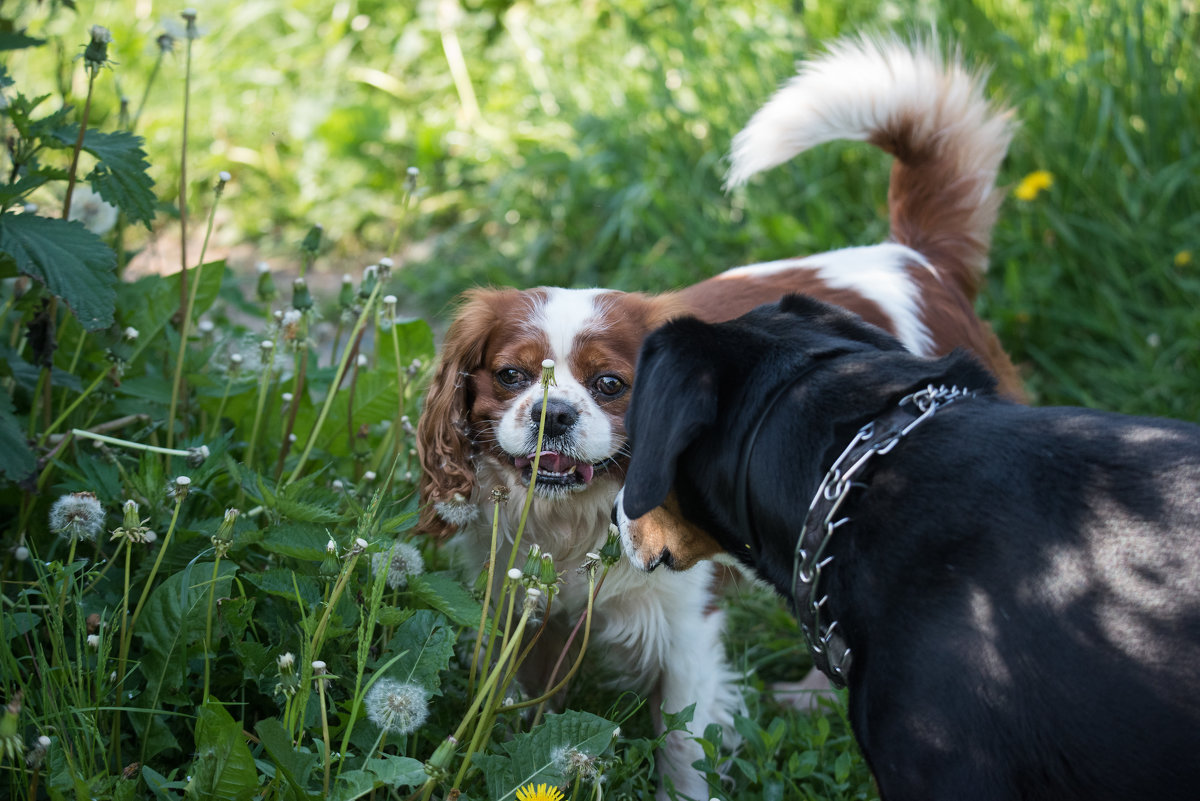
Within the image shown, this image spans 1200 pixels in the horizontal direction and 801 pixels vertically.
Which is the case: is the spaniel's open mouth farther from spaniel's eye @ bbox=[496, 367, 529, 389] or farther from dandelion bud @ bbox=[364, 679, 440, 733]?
dandelion bud @ bbox=[364, 679, 440, 733]

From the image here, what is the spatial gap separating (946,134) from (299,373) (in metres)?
2.00

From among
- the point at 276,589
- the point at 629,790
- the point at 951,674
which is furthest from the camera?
the point at 629,790

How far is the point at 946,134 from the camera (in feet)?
10.7

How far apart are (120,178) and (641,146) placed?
11.6 feet

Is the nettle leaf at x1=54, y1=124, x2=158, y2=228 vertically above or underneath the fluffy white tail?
above

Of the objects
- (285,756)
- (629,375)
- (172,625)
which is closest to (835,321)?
(629,375)

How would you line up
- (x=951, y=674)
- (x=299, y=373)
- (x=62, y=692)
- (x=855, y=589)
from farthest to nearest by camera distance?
(x=299, y=373), (x=62, y=692), (x=855, y=589), (x=951, y=674)

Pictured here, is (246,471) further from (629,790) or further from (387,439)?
(629,790)

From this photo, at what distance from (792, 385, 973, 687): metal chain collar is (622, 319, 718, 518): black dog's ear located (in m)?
0.23

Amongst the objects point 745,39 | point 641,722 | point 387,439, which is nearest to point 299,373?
point 387,439

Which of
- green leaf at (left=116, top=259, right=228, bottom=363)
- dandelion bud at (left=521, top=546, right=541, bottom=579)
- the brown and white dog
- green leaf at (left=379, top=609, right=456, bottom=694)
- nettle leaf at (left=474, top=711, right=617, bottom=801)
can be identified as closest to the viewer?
dandelion bud at (left=521, top=546, right=541, bottom=579)

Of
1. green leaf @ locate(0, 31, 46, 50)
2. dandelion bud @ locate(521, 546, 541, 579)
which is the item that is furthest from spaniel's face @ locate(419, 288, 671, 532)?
green leaf @ locate(0, 31, 46, 50)

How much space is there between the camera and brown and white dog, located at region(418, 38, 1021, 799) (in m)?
2.47

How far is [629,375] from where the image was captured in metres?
2.53
